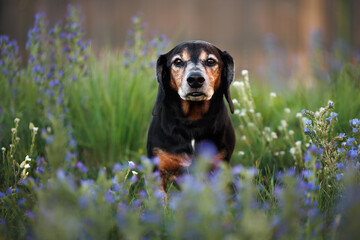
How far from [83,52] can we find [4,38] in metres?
0.68

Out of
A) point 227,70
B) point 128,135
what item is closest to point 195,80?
→ point 227,70

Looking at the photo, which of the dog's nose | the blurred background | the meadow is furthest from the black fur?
the blurred background

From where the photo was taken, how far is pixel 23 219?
6.38ft

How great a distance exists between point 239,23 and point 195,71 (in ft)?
16.0

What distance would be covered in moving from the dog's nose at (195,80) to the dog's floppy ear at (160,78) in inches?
11.4

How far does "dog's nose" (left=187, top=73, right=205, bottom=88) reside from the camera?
2.68 meters

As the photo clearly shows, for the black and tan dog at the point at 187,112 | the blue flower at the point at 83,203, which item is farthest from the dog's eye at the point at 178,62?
the blue flower at the point at 83,203

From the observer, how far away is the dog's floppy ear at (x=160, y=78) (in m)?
2.90

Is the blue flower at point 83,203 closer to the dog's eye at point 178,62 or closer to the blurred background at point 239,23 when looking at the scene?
the dog's eye at point 178,62

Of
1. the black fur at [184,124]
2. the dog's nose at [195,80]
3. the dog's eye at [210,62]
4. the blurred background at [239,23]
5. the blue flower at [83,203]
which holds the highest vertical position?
the blurred background at [239,23]

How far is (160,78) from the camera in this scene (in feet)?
9.81

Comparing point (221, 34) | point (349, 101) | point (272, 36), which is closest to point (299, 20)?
point (272, 36)

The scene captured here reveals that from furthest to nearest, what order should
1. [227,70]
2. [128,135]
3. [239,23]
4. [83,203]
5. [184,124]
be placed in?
[239,23], [128,135], [227,70], [184,124], [83,203]

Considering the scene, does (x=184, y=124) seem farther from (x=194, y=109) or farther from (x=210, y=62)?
(x=210, y=62)
